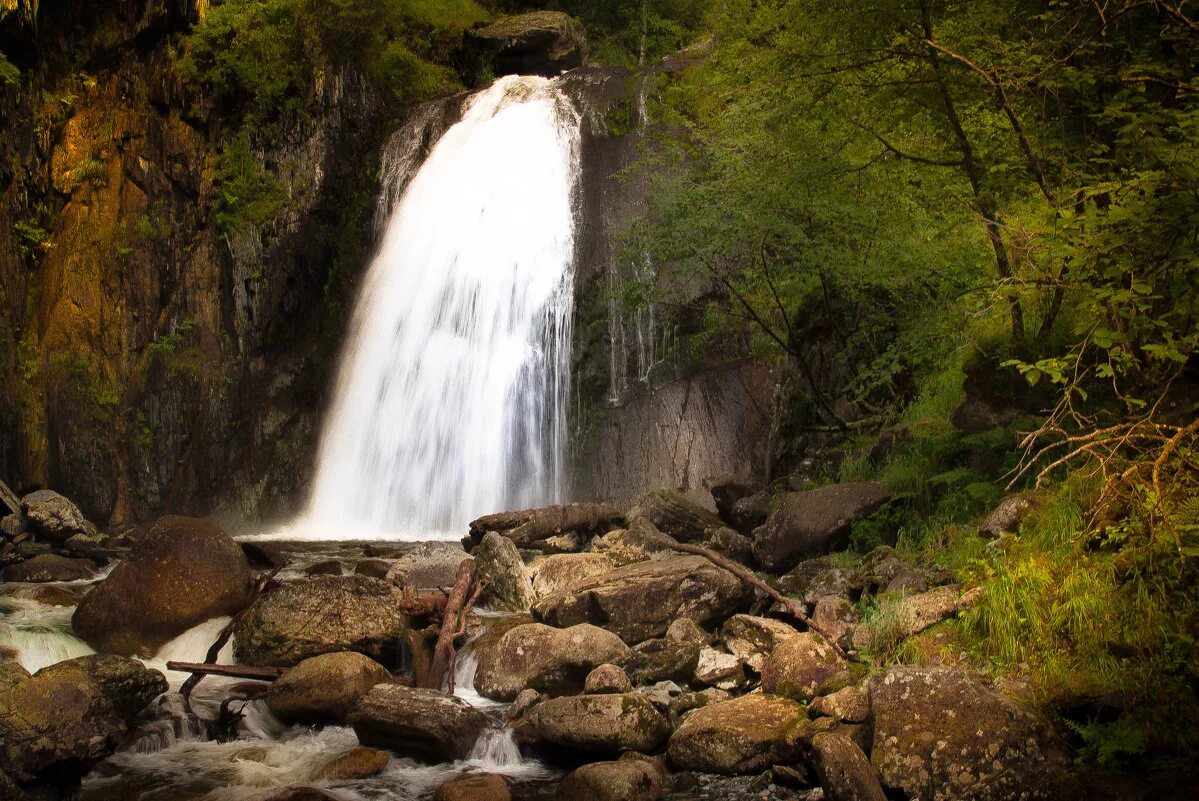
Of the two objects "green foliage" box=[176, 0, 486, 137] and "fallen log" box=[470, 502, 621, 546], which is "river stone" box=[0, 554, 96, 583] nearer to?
"fallen log" box=[470, 502, 621, 546]

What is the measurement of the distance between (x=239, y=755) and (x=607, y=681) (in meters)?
2.55

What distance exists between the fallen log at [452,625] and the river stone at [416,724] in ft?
3.33

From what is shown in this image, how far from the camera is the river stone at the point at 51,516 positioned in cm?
1266

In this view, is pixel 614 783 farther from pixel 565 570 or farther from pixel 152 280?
pixel 152 280

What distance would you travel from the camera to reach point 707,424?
13602 millimetres

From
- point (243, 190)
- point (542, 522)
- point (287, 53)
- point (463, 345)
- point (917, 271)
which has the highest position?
point (287, 53)

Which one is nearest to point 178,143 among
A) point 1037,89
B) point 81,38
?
point 81,38

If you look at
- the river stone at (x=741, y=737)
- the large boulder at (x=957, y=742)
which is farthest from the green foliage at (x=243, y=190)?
the large boulder at (x=957, y=742)

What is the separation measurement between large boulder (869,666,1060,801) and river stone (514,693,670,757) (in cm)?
141

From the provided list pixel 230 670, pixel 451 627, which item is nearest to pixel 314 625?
pixel 230 670

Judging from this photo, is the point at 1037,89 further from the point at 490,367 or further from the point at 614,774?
the point at 490,367

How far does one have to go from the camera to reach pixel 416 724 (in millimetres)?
5875

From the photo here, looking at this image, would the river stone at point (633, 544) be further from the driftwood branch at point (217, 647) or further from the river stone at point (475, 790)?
the river stone at point (475, 790)

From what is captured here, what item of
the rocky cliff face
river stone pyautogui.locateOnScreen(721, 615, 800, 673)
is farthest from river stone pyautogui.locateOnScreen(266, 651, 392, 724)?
the rocky cliff face
